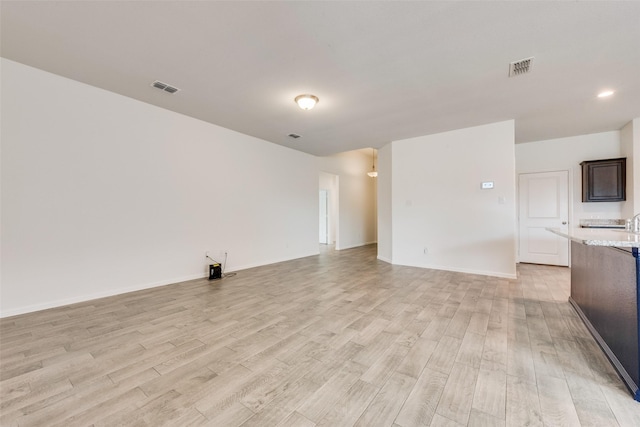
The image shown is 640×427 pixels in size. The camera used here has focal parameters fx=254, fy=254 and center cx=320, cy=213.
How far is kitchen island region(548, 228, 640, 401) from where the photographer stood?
1.68 m

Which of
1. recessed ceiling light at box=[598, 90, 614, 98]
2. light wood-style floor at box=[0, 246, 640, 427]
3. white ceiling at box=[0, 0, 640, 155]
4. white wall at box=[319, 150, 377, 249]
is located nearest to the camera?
light wood-style floor at box=[0, 246, 640, 427]

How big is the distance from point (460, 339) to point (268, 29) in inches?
131

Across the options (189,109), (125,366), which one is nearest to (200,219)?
(189,109)

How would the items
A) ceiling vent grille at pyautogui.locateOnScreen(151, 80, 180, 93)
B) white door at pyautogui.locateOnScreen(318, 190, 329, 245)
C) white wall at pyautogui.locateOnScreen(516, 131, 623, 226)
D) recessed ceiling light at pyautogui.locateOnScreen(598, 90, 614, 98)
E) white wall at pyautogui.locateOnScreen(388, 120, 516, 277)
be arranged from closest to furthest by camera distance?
ceiling vent grille at pyautogui.locateOnScreen(151, 80, 180, 93)
recessed ceiling light at pyautogui.locateOnScreen(598, 90, 614, 98)
white wall at pyautogui.locateOnScreen(388, 120, 516, 277)
white wall at pyautogui.locateOnScreen(516, 131, 623, 226)
white door at pyautogui.locateOnScreen(318, 190, 329, 245)

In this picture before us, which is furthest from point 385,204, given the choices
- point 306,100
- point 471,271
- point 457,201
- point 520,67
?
point 520,67

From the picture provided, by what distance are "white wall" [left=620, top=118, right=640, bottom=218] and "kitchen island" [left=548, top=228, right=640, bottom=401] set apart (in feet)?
10.7

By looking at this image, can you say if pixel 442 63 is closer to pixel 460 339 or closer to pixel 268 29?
pixel 268 29

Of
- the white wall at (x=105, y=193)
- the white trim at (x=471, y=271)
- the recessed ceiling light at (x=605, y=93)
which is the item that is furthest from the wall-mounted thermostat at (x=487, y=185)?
the white wall at (x=105, y=193)

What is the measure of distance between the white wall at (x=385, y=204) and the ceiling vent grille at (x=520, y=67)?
3000 millimetres

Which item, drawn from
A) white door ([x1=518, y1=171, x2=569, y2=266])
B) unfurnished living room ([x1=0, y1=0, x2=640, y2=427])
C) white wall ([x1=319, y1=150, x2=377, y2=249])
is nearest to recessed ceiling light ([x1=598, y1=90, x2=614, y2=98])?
unfurnished living room ([x1=0, y1=0, x2=640, y2=427])

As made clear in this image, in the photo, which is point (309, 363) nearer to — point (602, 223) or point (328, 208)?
point (602, 223)

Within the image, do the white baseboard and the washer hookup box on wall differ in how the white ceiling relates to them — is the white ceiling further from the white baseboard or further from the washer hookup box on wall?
the white baseboard

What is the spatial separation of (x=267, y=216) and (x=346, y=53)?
4001 millimetres

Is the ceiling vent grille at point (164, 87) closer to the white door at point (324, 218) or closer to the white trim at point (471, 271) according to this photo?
the white trim at point (471, 271)
